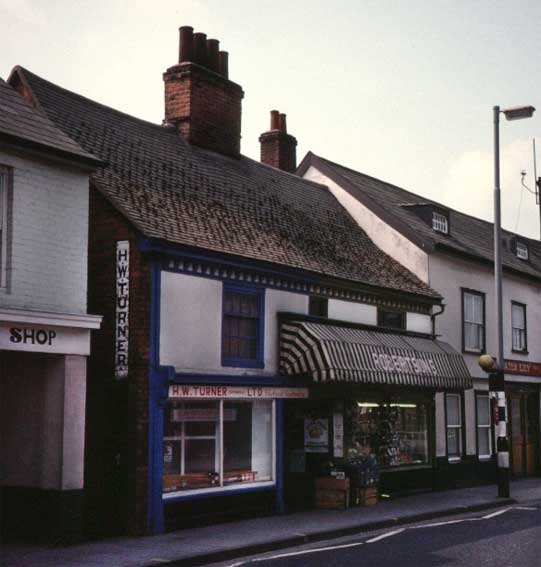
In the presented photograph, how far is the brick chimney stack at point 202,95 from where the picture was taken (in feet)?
74.4

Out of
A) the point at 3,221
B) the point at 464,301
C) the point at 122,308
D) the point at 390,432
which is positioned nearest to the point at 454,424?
the point at 464,301

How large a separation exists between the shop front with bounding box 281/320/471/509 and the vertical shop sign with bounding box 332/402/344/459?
0.07 ft

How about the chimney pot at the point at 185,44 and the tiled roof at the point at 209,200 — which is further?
the chimney pot at the point at 185,44

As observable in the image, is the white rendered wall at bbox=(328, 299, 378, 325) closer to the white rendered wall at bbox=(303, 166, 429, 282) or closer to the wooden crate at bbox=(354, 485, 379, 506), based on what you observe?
the white rendered wall at bbox=(303, 166, 429, 282)

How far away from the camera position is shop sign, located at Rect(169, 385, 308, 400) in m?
17.0

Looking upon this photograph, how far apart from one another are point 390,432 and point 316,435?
2968 mm

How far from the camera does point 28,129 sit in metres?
15.0

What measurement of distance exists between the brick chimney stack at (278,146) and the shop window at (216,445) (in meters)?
12.4

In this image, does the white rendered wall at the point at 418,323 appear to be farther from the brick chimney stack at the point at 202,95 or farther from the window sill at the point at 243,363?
the window sill at the point at 243,363

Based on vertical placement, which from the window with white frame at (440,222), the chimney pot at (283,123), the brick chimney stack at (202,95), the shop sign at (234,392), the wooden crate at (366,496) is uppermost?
the chimney pot at (283,123)

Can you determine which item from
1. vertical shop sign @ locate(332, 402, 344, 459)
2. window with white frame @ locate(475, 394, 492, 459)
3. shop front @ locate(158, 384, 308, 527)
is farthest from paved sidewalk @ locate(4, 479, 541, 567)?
window with white frame @ locate(475, 394, 492, 459)

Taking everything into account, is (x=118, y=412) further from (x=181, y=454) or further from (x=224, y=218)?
(x=224, y=218)

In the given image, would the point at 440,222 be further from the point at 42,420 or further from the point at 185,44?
the point at 42,420

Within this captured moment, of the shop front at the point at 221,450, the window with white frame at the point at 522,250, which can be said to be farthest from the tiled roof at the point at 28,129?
the window with white frame at the point at 522,250
